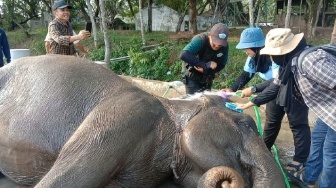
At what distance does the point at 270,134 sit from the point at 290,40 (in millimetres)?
1374

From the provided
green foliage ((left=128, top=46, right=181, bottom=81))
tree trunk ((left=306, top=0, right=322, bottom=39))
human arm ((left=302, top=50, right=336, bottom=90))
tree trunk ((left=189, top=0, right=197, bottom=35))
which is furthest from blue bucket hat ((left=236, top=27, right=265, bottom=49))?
tree trunk ((left=189, top=0, right=197, bottom=35))

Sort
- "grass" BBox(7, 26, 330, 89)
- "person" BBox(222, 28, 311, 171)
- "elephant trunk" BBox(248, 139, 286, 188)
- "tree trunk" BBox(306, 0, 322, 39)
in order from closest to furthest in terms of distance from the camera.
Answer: "elephant trunk" BBox(248, 139, 286, 188) < "person" BBox(222, 28, 311, 171) < "grass" BBox(7, 26, 330, 89) < "tree trunk" BBox(306, 0, 322, 39)

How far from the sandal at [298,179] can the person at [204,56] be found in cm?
150

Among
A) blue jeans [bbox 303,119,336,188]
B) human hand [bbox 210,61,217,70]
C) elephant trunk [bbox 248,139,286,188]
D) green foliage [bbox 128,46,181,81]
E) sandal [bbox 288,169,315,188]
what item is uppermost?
human hand [bbox 210,61,217,70]

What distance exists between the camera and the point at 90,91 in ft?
9.09

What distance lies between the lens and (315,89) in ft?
9.59

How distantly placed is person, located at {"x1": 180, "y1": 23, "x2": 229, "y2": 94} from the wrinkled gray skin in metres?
1.60

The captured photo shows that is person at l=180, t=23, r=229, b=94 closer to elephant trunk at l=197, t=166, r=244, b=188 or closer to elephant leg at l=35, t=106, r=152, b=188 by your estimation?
elephant leg at l=35, t=106, r=152, b=188

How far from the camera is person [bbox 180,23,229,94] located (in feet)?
14.2

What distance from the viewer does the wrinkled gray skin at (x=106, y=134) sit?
2.37m

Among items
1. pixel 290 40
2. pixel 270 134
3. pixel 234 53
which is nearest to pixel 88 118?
pixel 290 40

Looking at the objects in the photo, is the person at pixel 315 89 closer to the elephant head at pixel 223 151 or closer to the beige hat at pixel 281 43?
the beige hat at pixel 281 43

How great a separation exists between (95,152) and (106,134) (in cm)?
13

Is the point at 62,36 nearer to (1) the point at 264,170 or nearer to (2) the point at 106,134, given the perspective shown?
(2) the point at 106,134
